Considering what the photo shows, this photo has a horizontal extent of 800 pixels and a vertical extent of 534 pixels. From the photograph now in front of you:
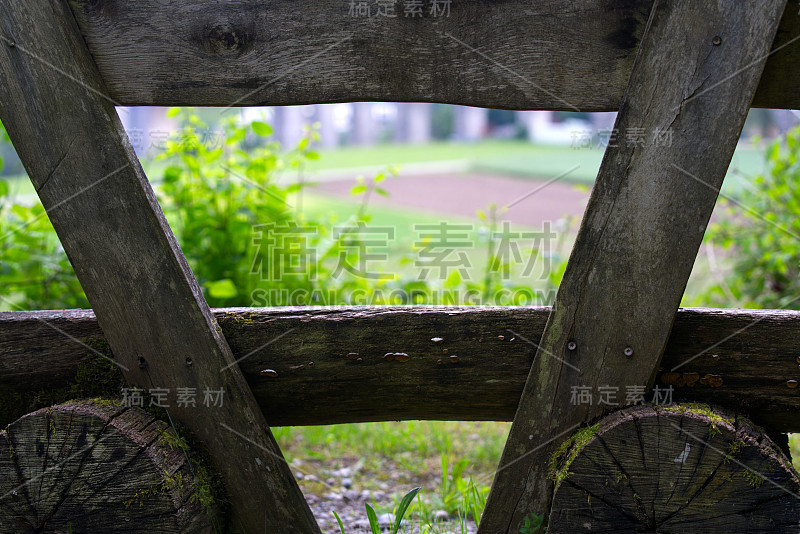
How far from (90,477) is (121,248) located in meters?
0.62

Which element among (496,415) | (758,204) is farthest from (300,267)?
(758,204)

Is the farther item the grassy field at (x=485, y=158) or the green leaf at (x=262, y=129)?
the grassy field at (x=485, y=158)

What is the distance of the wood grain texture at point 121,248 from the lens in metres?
1.66

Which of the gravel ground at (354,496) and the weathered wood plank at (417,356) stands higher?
the weathered wood plank at (417,356)

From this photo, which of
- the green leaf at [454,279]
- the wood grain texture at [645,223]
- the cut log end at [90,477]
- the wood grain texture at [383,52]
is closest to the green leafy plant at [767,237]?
the green leaf at [454,279]

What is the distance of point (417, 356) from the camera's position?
1.88 metres

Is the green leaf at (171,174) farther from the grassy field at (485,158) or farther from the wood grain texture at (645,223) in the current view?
the grassy field at (485,158)

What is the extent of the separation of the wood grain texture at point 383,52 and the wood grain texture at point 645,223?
0.10 m

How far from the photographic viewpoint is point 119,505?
1.73 metres

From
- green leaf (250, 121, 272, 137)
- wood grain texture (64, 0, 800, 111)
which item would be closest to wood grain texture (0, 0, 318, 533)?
wood grain texture (64, 0, 800, 111)

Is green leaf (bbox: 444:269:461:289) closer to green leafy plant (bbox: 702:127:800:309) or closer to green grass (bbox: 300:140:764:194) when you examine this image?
green leafy plant (bbox: 702:127:800:309)

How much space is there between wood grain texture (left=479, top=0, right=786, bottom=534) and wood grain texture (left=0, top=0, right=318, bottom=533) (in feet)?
2.42

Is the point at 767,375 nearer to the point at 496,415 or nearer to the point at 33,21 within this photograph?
the point at 496,415

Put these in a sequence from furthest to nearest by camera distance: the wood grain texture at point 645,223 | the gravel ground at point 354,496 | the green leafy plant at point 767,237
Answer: the green leafy plant at point 767,237 < the gravel ground at point 354,496 < the wood grain texture at point 645,223
